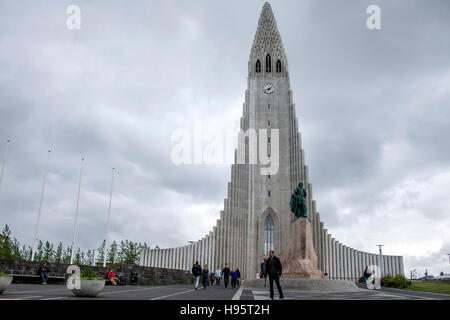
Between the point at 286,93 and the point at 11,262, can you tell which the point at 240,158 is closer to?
the point at 286,93

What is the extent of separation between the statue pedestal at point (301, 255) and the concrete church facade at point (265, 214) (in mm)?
22575

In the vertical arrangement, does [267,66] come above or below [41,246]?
above

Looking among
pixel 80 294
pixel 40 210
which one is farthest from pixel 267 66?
pixel 80 294

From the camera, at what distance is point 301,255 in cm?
1931

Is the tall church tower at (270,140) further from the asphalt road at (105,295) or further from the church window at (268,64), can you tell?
the asphalt road at (105,295)

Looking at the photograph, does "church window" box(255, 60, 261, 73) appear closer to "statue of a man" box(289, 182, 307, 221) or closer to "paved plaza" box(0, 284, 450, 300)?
"statue of a man" box(289, 182, 307, 221)

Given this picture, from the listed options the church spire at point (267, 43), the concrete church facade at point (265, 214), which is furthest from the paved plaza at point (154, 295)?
the church spire at point (267, 43)

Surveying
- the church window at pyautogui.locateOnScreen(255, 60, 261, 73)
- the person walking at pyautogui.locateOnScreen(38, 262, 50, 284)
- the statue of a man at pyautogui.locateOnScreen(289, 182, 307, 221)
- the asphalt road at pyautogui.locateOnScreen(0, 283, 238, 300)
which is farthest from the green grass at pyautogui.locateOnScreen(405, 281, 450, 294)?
the church window at pyautogui.locateOnScreen(255, 60, 261, 73)

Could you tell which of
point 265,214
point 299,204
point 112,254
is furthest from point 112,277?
point 112,254

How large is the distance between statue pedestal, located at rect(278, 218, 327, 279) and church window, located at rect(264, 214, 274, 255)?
2306cm

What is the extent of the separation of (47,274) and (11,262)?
1.73 meters

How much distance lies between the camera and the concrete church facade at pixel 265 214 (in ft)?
138

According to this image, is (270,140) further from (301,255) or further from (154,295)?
(154,295)
